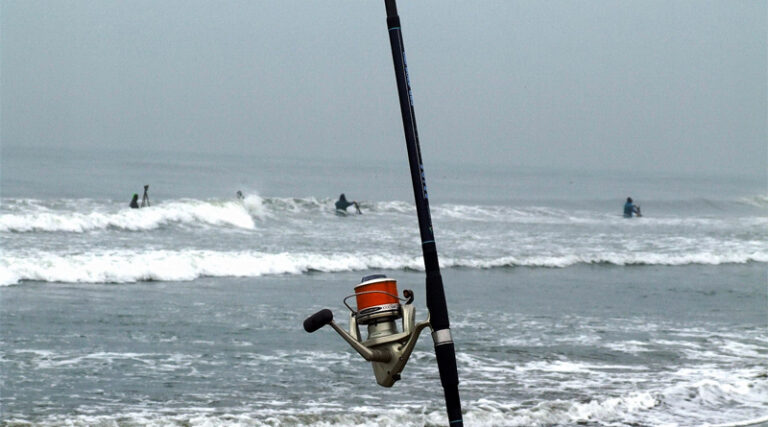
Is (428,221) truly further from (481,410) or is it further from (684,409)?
(684,409)

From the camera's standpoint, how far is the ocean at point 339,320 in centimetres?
850

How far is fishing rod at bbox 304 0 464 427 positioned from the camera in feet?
13.3

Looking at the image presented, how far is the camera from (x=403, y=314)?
4.21m

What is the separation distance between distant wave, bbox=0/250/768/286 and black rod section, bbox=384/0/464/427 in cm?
1231

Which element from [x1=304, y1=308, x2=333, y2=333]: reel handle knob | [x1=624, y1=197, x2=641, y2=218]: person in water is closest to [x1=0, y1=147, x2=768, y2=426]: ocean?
[x1=304, y1=308, x2=333, y2=333]: reel handle knob

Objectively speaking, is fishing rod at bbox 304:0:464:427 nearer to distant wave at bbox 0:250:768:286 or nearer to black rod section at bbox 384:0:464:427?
black rod section at bbox 384:0:464:427

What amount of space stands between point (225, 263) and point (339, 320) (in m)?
5.96

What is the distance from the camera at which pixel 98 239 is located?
2214 centimetres

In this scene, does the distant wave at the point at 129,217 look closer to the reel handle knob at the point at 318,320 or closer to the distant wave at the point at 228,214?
the distant wave at the point at 228,214

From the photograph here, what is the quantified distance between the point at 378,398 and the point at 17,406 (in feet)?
9.52

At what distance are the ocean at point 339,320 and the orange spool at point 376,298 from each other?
3.87 meters

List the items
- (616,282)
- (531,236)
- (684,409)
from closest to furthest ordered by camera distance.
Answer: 1. (684,409)
2. (616,282)
3. (531,236)

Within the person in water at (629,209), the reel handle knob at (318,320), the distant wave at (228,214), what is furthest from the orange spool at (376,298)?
the person in water at (629,209)

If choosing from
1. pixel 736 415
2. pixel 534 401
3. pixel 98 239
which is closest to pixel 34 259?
pixel 98 239
